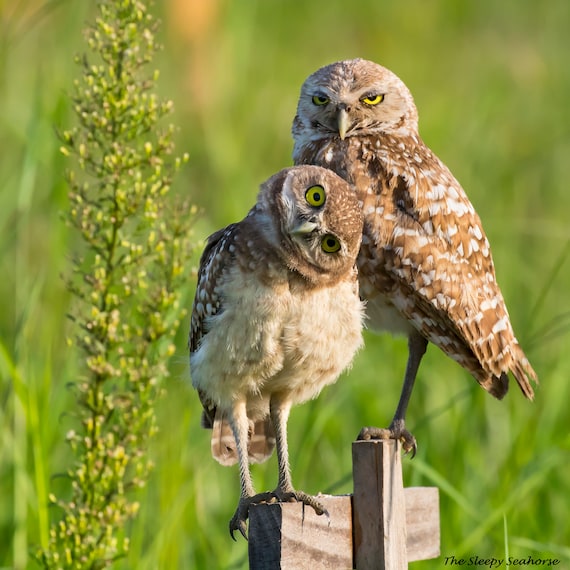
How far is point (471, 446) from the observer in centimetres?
471

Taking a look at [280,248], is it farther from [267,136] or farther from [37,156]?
[267,136]

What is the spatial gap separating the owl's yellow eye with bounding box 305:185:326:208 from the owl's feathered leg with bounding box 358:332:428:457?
915 millimetres

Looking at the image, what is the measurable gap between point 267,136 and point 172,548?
5.75 metres

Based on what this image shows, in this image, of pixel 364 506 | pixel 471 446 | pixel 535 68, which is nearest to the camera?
pixel 364 506

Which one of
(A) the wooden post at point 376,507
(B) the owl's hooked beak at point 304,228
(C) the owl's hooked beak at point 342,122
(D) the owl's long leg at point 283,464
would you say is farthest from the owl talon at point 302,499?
(C) the owl's hooked beak at point 342,122

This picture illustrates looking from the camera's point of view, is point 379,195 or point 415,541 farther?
point 379,195

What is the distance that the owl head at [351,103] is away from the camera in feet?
11.9

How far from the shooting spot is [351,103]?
3650 millimetres

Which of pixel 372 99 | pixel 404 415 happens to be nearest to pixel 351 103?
pixel 372 99

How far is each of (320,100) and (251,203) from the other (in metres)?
2.34

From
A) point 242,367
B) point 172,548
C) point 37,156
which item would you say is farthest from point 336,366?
point 37,156

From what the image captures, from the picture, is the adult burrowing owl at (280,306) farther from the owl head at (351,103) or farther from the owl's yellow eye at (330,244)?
the owl head at (351,103)

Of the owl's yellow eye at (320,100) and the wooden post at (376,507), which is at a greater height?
the owl's yellow eye at (320,100)

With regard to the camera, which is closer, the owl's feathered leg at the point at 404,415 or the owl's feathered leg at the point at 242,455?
the owl's feathered leg at the point at 242,455
